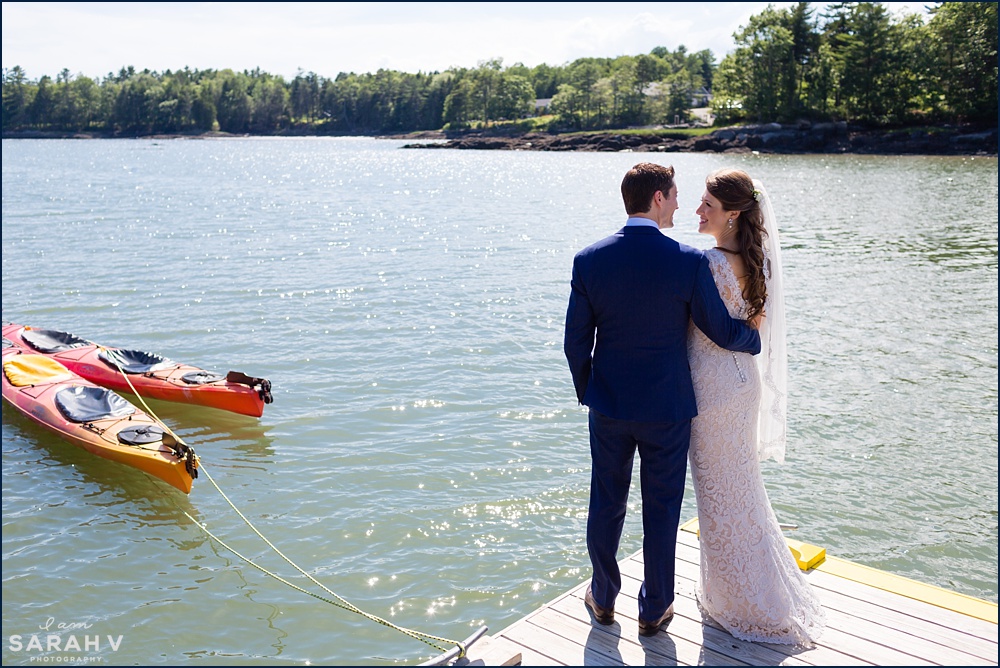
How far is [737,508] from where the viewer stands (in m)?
3.80

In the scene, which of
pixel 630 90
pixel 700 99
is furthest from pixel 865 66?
pixel 700 99

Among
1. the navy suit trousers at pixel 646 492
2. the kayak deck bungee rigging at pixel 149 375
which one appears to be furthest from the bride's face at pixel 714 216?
the kayak deck bungee rigging at pixel 149 375

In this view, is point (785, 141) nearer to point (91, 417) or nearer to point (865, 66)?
point (865, 66)

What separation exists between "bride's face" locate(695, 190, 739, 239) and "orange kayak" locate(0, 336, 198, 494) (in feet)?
18.0

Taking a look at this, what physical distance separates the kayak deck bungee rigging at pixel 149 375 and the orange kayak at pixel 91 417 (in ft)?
1.14

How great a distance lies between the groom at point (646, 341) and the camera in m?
3.52

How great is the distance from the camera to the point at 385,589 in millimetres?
6273

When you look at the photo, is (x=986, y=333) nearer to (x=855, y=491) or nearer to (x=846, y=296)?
Answer: (x=846, y=296)

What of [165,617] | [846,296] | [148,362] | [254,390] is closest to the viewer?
[165,617]

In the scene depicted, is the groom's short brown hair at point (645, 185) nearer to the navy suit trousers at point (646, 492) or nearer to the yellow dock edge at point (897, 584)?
the navy suit trousers at point (646, 492)

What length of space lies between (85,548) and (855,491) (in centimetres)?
664

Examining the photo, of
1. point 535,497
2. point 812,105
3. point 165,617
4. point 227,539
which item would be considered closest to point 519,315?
point 535,497

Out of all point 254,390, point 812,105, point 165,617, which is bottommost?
point 165,617

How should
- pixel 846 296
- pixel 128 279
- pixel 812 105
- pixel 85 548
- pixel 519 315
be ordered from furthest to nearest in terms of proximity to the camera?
1. pixel 812 105
2. pixel 128 279
3. pixel 846 296
4. pixel 519 315
5. pixel 85 548
